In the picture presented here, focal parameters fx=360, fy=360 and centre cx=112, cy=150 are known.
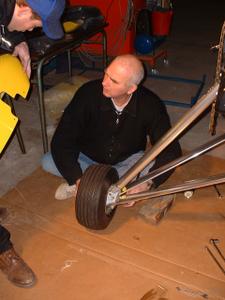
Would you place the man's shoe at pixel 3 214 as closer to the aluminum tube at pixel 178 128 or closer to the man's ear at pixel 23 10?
the aluminum tube at pixel 178 128

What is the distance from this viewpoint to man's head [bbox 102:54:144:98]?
1.78 meters

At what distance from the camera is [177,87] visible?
3799mm

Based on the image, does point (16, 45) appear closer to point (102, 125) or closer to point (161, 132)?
point (102, 125)

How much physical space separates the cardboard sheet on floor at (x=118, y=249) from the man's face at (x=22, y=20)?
→ 108 cm

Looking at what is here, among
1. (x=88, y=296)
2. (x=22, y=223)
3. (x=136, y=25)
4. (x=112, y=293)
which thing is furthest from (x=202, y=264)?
(x=136, y=25)

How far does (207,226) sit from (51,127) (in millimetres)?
1515

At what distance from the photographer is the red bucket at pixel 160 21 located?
4.19m

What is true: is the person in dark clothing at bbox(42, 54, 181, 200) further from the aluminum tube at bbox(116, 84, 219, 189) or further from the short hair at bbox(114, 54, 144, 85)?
the aluminum tube at bbox(116, 84, 219, 189)

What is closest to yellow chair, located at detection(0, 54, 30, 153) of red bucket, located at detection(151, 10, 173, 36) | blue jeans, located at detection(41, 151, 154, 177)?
blue jeans, located at detection(41, 151, 154, 177)

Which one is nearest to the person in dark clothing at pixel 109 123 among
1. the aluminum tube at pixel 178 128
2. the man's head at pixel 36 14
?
the aluminum tube at pixel 178 128

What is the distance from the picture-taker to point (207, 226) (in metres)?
1.98

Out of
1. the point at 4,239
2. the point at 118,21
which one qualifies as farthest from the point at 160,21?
the point at 4,239

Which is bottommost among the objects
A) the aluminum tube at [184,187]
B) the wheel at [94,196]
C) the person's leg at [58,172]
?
the person's leg at [58,172]

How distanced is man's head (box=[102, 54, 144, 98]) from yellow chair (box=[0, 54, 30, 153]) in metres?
0.42
